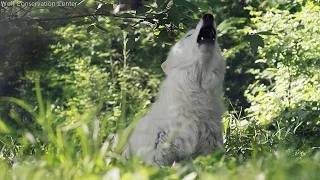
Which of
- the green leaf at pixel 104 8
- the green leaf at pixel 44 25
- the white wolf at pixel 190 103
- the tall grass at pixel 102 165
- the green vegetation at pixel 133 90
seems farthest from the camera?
the green leaf at pixel 44 25

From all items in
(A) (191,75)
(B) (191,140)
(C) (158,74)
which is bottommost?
(C) (158,74)

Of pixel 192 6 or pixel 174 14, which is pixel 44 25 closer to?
pixel 174 14

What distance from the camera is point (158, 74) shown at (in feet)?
42.3

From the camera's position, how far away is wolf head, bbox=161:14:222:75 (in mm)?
5930

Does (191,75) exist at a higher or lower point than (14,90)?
higher

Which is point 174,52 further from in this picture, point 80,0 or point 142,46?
point 142,46

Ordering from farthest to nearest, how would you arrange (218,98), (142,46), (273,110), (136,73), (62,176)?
(142,46) < (136,73) < (273,110) < (218,98) < (62,176)

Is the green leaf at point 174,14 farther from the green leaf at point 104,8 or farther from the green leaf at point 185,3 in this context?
the green leaf at point 104,8

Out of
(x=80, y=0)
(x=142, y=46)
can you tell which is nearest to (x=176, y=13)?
(x=80, y=0)

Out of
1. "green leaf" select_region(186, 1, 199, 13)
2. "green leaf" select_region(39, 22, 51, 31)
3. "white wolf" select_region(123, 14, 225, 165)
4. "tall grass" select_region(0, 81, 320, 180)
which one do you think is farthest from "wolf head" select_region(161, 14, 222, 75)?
"tall grass" select_region(0, 81, 320, 180)

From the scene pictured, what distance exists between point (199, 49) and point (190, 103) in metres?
0.46

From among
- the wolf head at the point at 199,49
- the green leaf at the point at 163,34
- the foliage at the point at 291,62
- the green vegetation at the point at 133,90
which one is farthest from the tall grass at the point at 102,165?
the foliage at the point at 291,62

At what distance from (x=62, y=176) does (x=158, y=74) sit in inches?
367

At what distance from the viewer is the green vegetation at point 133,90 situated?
3750 mm
